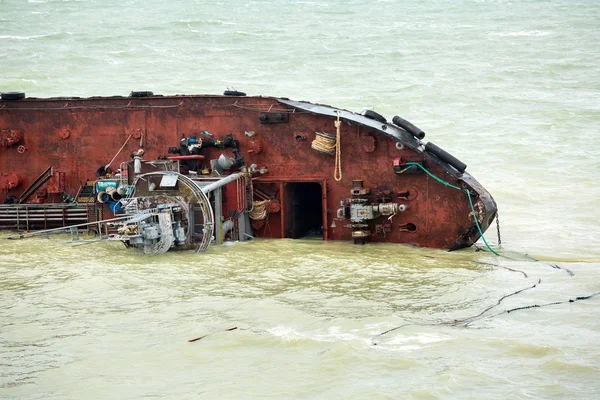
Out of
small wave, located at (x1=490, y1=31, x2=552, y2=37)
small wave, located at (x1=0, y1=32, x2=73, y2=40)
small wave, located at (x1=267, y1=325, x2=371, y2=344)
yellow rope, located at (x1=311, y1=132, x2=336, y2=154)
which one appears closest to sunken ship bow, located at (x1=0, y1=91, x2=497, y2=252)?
yellow rope, located at (x1=311, y1=132, x2=336, y2=154)

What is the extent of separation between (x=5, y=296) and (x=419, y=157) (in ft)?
22.9

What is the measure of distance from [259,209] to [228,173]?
2.87ft

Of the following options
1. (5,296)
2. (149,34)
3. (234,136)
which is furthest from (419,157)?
(149,34)

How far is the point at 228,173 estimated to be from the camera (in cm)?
1566

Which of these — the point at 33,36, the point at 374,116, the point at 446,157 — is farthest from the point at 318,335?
the point at 33,36

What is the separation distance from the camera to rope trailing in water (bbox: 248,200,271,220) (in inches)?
614

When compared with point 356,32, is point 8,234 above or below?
below

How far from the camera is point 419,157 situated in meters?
14.5

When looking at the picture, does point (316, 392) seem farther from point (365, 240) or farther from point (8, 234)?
point (8, 234)

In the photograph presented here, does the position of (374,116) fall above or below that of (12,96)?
below

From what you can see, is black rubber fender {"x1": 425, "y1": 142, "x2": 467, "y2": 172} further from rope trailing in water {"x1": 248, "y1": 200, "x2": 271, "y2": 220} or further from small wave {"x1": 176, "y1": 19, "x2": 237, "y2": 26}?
small wave {"x1": 176, "y1": 19, "x2": 237, "y2": 26}

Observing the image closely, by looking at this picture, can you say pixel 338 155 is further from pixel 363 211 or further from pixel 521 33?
pixel 521 33

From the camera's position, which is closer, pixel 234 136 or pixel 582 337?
pixel 582 337

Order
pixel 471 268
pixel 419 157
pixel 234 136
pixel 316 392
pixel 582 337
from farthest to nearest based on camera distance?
pixel 234 136 < pixel 419 157 < pixel 471 268 < pixel 582 337 < pixel 316 392
